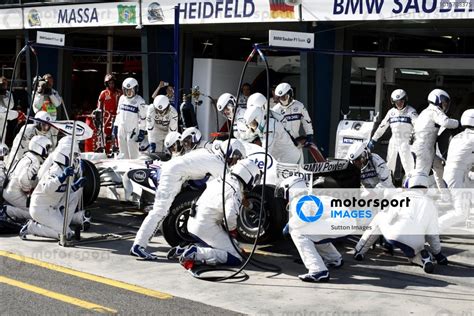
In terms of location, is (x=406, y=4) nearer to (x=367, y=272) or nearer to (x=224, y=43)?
(x=367, y=272)

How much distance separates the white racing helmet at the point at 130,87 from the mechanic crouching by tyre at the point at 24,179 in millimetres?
4991

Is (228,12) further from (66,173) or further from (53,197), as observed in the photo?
(66,173)

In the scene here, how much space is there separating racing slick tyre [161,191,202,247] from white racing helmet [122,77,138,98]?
6276 millimetres

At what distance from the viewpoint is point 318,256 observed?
323 inches

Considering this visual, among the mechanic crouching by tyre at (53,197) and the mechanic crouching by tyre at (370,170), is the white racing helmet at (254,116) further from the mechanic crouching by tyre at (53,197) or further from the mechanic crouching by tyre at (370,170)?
the mechanic crouching by tyre at (53,197)

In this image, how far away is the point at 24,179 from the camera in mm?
10336

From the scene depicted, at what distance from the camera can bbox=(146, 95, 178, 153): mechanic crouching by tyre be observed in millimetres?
14477

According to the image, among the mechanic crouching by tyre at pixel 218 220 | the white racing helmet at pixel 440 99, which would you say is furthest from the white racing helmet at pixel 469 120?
the mechanic crouching by tyre at pixel 218 220

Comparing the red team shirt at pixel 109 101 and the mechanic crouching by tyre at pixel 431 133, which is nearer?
the mechanic crouching by tyre at pixel 431 133

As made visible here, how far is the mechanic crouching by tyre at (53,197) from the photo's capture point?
387 inches

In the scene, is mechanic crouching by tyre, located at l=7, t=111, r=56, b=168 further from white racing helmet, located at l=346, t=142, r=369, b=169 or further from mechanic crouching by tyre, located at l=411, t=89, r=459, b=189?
mechanic crouching by tyre, located at l=411, t=89, r=459, b=189

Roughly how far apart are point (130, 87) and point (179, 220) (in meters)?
6.46

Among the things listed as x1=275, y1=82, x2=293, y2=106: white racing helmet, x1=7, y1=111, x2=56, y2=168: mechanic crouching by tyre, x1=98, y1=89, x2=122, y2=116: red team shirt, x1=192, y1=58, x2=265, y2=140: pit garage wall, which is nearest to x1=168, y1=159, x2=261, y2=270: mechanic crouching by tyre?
x1=7, y1=111, x2=56, y2=168: mechanic crouching by tyre

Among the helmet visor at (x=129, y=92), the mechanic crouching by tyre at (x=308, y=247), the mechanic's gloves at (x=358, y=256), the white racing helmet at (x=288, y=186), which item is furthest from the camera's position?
the helmet visor at (x=129, y=92)
